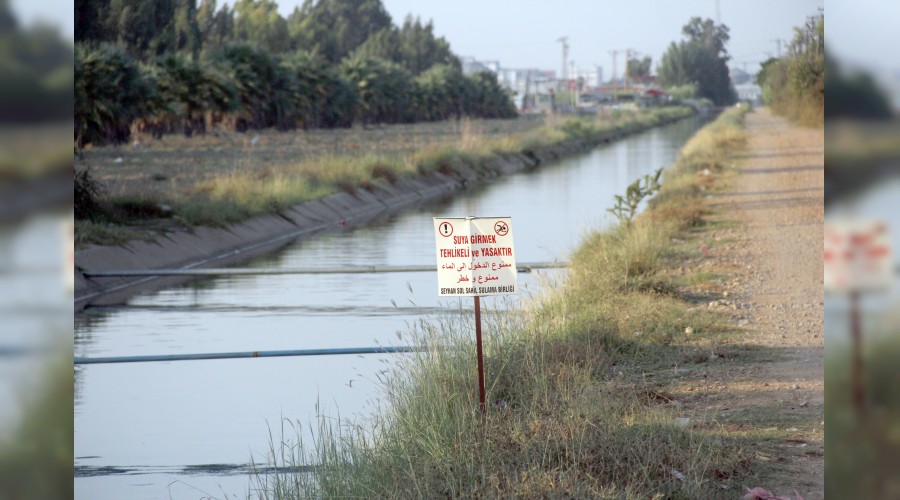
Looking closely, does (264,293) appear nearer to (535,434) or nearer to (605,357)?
(605,357)

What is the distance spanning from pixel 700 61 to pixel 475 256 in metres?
30.2

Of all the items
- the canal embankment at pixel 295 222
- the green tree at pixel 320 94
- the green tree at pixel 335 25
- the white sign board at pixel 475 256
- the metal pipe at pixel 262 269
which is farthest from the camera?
the green tree at pixel 335 25

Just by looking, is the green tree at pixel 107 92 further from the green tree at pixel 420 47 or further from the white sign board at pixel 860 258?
the white sign board at pixel 860 258

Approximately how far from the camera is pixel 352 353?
36.4 feet

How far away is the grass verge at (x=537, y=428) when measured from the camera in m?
5.67

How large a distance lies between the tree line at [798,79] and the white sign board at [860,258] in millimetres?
27430

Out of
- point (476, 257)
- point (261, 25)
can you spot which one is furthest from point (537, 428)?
point (261, 25)

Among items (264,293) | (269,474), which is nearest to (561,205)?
(264,293)

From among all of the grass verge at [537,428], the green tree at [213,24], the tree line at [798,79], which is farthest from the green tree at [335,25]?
the grass verge at [537,428]

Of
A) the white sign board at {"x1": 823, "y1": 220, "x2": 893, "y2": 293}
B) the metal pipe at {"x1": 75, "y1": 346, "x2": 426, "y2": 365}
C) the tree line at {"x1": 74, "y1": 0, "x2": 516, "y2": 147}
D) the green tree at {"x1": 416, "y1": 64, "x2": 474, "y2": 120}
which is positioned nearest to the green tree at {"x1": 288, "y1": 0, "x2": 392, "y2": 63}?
the tree line at {"x1": 74, "y1": 0, "x2": 516, "y2": 147}

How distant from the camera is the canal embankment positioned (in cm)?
1784

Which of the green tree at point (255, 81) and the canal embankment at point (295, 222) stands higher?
the green tree at point (255, 81)

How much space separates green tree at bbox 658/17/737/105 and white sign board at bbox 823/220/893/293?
26.8 m

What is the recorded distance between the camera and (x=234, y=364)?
38.9 feet
